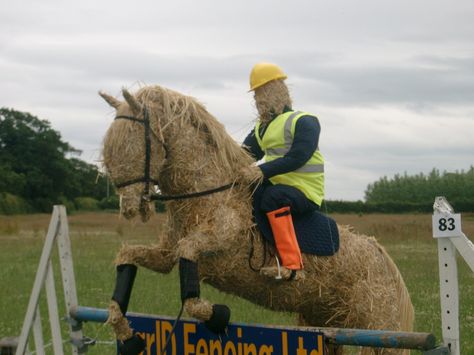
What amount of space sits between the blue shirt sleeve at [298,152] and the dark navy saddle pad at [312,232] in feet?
0.68

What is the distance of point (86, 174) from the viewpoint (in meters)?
56.9

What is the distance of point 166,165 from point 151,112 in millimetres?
320

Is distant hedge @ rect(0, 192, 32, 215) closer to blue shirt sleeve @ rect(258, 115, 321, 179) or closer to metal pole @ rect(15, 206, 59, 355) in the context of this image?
metal pole @ rect(15, 206, 59, 355)

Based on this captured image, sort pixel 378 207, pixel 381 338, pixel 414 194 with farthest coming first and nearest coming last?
pixel 378 207
pixel 414 194
pixel 381 338

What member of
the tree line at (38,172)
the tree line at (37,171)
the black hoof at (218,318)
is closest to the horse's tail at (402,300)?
the black hoof at (218,318)

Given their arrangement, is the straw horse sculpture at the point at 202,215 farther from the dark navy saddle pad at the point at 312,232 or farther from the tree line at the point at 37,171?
the tree line at the point at 37,171

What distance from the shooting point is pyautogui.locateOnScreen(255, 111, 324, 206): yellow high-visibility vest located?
5.05m

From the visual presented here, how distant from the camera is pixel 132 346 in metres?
4.88

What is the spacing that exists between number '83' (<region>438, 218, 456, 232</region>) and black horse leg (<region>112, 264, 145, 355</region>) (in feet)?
5.87

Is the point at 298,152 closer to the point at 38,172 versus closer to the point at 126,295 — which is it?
the point at 126,295

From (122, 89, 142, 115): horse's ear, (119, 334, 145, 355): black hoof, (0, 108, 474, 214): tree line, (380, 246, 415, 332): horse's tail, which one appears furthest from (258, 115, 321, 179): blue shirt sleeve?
(0, 108, 474, 214): tree line

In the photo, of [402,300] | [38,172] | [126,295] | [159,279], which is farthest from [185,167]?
[38,172]

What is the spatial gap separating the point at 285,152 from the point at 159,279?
11.4 meters

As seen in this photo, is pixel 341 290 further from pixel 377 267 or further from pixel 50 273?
pixel 50 273
